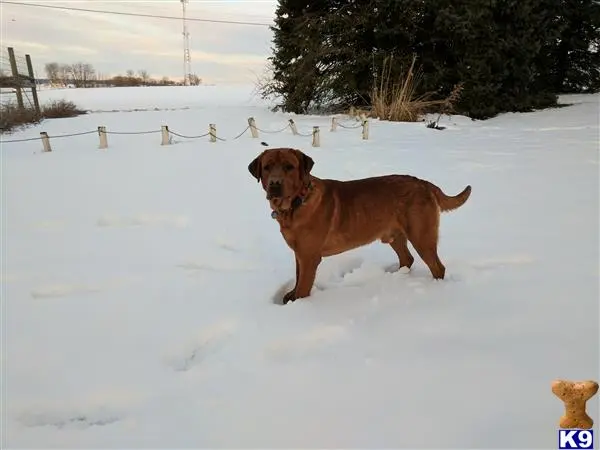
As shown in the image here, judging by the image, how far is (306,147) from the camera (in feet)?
31.1

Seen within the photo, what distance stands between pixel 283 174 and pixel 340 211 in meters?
0.60

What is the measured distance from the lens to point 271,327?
2.79m

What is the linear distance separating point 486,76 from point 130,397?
47.4 ft

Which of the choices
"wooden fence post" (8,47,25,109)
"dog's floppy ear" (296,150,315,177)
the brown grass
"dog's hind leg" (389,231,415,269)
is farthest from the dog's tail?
"wooden fence post" (8,47,25,109)

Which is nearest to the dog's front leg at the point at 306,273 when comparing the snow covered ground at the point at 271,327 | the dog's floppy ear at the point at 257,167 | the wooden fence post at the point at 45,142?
the snow covered ground at the point at 271,327

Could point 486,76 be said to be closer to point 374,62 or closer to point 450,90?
point 450,90

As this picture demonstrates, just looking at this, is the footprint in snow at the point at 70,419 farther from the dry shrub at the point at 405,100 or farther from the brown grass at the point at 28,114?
the brown grass at the point at 28,114

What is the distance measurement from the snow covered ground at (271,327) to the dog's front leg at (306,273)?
0.35 feet

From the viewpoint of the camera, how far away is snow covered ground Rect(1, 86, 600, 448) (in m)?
2.02

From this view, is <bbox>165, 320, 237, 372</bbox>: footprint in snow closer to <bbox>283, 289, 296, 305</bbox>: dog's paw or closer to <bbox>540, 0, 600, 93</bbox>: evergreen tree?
<bbox>283, 289, 296, 305</bbox>: dog's paw

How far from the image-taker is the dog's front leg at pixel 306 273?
10.5ft

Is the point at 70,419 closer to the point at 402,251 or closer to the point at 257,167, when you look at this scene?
the point at 257,167

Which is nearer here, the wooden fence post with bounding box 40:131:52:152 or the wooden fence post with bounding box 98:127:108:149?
the wooden fence post with bounding box 40:131:52:152

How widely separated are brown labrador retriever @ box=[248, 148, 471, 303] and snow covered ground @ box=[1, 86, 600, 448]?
319mm
